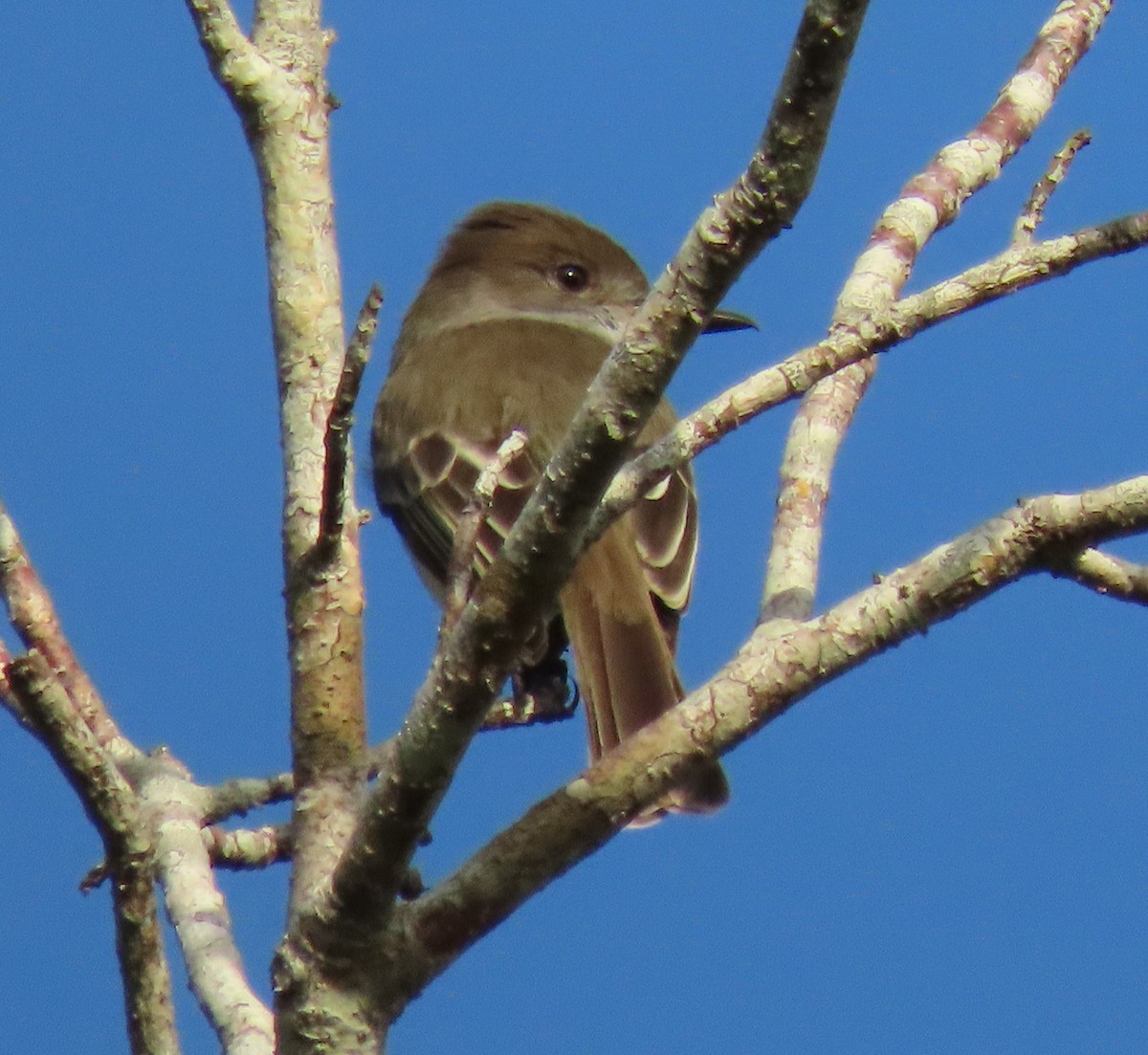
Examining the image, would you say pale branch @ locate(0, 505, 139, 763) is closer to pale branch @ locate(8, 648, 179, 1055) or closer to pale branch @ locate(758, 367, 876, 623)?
pale branch @ locate(8, 648, 179, 1055)

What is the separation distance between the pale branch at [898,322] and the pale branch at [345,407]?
34 cm

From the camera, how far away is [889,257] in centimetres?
378

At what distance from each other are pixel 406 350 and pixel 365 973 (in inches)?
151

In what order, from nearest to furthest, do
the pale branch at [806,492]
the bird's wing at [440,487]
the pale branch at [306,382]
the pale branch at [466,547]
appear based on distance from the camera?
the pale branch at [466,547]
the pale branch at [306,382]
the pale branch at [806,492]
the bird's wing at [440,487]

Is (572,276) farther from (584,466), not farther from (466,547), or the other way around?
(584,466)

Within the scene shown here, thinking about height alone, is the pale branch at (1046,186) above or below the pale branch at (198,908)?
above

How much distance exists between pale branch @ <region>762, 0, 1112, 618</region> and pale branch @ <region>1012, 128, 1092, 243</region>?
11.4 inches

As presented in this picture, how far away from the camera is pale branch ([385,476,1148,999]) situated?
2326mm

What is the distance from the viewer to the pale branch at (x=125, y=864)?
227cm

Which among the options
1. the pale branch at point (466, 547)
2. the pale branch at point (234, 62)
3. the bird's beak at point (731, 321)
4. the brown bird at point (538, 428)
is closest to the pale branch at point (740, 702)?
the pale branch at point (466, 547)

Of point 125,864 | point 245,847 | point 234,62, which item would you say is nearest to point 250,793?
point 245,847

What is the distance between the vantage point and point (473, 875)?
2332mm

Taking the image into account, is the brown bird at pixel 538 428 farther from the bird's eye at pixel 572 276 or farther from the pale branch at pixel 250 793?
the pale branch at pixel 250 793

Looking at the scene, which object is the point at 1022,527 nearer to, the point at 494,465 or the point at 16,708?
the point at 494,465
